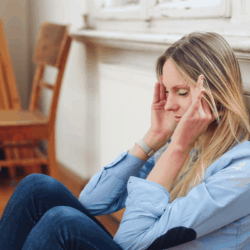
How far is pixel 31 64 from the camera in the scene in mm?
2826

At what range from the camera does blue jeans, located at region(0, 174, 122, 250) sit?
79 cm

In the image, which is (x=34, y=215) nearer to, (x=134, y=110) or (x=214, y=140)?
(x=214, y=140)

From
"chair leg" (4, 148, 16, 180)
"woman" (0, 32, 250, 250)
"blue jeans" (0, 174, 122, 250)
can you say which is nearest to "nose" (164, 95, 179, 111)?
"woman" (0, 32, 250, 250)

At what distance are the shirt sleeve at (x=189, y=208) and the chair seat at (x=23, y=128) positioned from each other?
1300 millimetres

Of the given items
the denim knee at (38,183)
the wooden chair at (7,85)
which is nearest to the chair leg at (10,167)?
the wooden chair at (7,85)

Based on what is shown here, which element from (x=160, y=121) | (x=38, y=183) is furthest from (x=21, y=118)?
(x=160, y=121)

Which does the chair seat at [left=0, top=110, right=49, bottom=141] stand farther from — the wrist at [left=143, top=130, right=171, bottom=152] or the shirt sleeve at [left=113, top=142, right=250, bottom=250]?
the shirt sleeve at [left=113, top=142, right=250, bottom=250]

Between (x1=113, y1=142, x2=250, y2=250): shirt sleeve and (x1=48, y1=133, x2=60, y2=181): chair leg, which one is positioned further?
(x1=48, y1=133, x2=60, y2=181): chair leg

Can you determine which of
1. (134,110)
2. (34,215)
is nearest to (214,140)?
(34,215)

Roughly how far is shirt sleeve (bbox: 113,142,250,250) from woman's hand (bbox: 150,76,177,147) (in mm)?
263

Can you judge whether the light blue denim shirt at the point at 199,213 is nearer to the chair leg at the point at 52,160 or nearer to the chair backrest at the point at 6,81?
the chair leg at the point at 52,160

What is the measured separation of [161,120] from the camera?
1061mm

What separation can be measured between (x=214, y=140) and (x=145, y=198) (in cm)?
23

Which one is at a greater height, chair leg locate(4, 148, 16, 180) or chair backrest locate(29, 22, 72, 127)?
chair backrest locate(29, 22, 72, 127)
